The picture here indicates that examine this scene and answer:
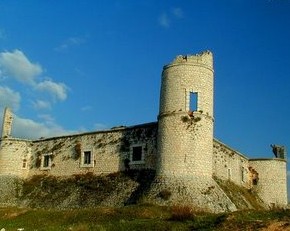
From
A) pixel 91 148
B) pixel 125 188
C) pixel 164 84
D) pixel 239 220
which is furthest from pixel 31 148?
pixel 239 220

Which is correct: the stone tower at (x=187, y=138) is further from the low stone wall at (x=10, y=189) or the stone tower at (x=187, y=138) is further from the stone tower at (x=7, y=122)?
the stone tower at (x=7, y=122)

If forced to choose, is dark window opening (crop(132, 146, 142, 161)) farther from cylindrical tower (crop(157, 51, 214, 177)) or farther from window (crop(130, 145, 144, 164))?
cylindrical tower (crop(157, 51, 214, 177))

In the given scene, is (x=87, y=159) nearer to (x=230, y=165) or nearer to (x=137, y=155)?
(x=137, y=155)

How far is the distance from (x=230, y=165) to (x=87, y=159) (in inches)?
543

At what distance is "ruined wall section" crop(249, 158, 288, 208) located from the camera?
155 feet

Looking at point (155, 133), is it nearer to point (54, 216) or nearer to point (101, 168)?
point (101, 168)

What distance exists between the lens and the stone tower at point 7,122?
46.4 metres

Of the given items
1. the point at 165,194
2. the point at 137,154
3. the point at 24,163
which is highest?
the point at 137,154

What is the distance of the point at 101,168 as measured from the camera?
3938 cm

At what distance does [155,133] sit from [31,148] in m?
17.2

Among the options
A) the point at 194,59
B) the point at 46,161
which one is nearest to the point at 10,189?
the point at 46,161

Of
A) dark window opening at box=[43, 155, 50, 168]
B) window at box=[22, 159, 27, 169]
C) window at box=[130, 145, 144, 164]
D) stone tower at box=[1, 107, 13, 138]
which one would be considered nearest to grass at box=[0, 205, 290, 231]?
window at box=[130, 145, 144, 164]

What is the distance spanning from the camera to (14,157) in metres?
45.3

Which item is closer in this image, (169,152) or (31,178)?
(169,152)
